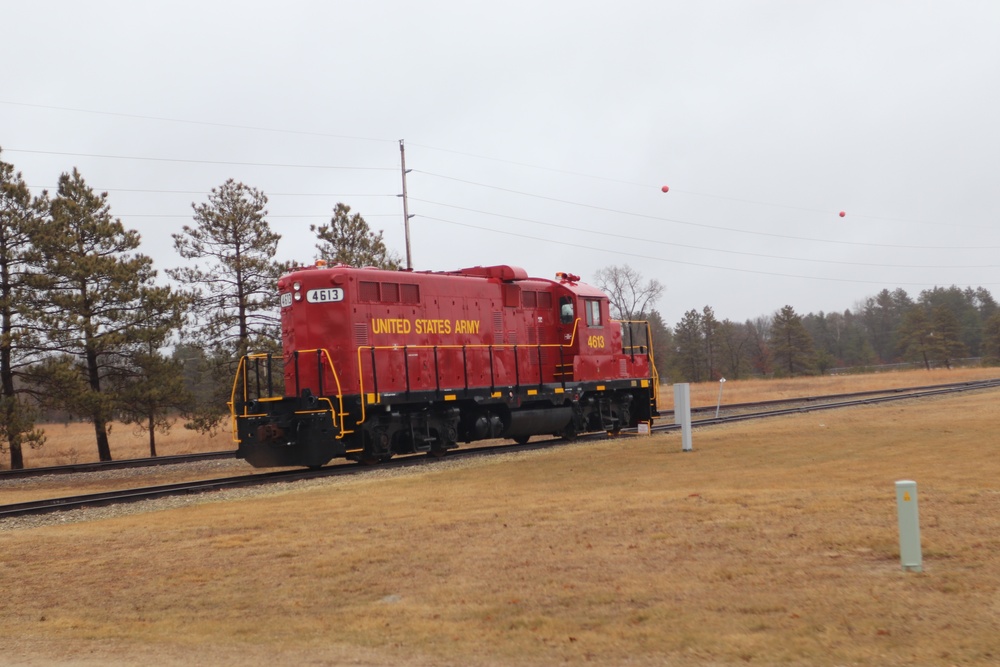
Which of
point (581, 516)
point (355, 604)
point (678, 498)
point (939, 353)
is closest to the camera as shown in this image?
point (355, 604)

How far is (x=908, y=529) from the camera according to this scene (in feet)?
26.1

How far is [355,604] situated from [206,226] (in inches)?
1082

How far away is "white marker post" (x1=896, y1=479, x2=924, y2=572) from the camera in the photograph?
794 centimetres

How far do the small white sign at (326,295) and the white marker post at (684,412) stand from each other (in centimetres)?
783

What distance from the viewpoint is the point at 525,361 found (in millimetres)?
24984

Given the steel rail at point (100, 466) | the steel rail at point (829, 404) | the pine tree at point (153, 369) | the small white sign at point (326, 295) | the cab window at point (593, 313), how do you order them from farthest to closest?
the steel rail at point (829, 404)
the pine tree at point (153, 369)
the cab window at point (593, 313)
the steel rail at point (100, 466)
the small white sign at point (326, 295)

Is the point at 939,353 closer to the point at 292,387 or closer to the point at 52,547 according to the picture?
the point at 292,387

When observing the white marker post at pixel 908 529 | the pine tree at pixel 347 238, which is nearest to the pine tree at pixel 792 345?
the pine tree at pixel 347 238

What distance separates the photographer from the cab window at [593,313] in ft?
87.7

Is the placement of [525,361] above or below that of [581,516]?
above

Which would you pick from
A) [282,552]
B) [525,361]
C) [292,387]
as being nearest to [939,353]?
A: [525,361]

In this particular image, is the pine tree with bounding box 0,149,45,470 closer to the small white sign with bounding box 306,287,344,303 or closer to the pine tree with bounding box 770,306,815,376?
the small white sign with bounding box 306,287,344,303

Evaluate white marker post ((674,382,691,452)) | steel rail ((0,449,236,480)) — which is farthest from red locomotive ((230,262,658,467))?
steel rail ((0,449,236,480))

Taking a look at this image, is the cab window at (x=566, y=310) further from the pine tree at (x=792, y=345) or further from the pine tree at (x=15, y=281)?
the pine tree at (x=792, y=345)
